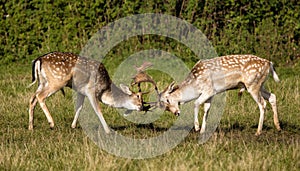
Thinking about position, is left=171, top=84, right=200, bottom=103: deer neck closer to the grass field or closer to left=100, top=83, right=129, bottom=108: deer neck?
the grass field

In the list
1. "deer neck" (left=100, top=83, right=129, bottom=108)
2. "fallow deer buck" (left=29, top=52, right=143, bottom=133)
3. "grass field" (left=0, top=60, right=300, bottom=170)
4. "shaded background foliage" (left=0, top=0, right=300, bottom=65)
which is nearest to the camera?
"grass field" (left=0, top=60, right=300, bottom=170)

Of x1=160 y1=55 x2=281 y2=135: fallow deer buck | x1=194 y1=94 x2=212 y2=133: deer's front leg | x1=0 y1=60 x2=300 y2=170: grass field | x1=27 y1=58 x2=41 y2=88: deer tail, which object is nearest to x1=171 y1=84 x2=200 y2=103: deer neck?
x1=160 y1=55 x2=281 y2=135: fallow deer buck

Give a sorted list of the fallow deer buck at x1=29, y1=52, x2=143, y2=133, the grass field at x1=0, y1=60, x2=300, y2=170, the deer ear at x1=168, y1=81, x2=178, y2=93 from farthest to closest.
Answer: the deer ear at x1=168, y1=81, x2=178, y2=93
the fallow deer buck at x1=29, y1=52, x2=143, y2=133
the grass field at x1=0, y1=60, x2=300, y2=170

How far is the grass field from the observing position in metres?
6.96

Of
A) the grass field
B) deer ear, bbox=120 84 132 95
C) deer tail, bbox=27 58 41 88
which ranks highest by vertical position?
deer tail, bbox=27 58 41 88

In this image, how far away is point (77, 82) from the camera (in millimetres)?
9648

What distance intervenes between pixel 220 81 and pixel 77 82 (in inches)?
79.5

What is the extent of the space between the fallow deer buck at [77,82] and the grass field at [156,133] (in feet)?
1.12

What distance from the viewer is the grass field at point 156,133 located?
22.8ft

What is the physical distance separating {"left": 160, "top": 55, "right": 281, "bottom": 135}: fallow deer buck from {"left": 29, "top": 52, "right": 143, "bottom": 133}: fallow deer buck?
55 centimetres

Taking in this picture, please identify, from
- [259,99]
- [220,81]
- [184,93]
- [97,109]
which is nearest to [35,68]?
[97,109]

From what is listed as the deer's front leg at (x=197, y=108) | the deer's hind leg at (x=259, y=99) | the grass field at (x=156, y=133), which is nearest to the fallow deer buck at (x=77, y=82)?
the grass field at (x=156, y=133)

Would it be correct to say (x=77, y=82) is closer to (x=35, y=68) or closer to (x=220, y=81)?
(x=35, y=68)

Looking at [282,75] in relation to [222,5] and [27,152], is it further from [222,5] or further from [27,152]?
[27,152]
